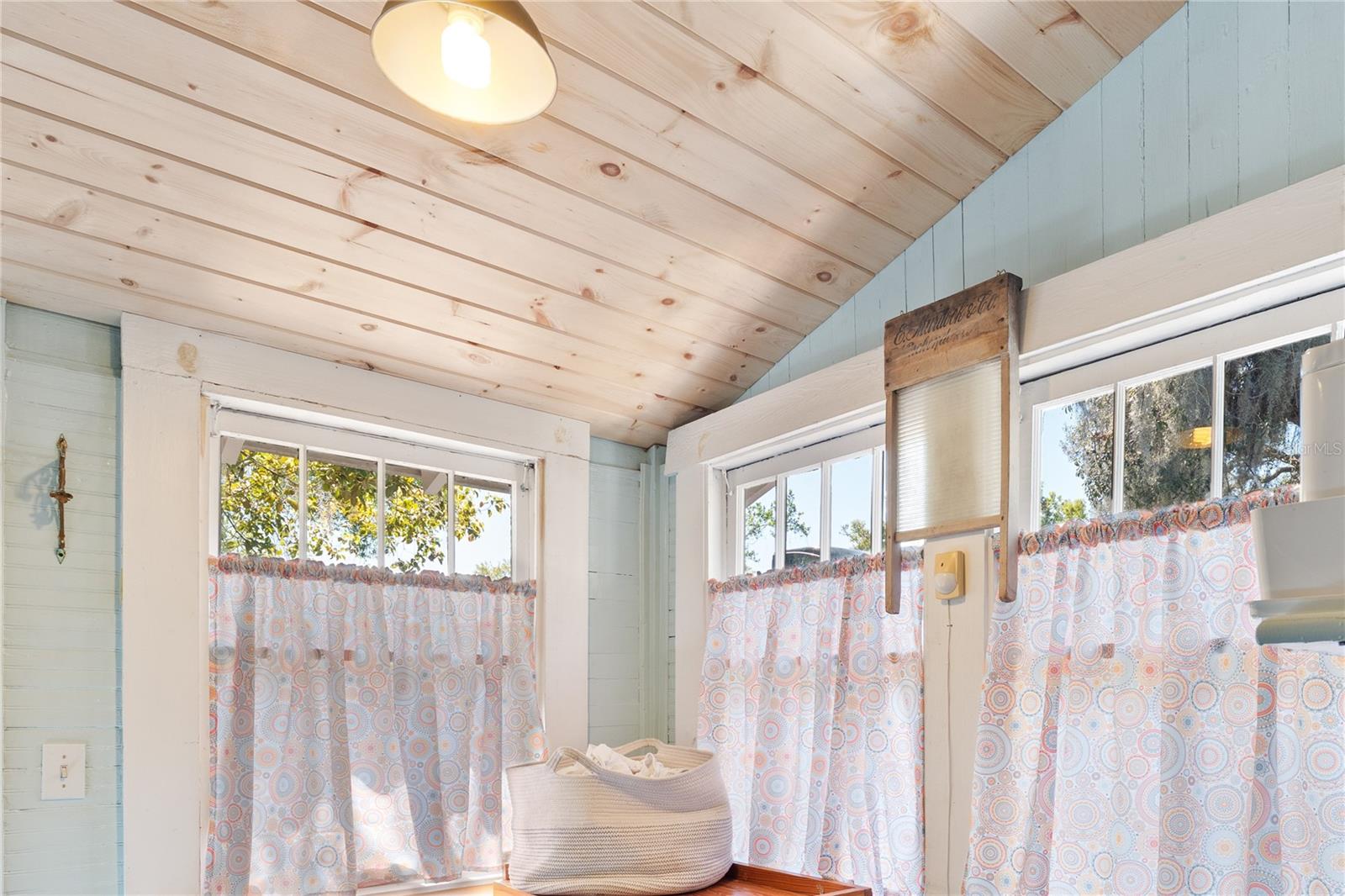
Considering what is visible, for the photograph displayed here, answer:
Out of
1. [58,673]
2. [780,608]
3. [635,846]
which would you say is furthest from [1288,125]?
[58,673]

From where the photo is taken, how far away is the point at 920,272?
8.59ft

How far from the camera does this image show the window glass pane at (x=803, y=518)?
113 inches

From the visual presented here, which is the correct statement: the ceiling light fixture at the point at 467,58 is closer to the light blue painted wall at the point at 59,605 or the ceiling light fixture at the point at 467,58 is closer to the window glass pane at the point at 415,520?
the light blue painted wall at the point at 59,605

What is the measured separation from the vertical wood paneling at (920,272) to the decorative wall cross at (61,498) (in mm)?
2071

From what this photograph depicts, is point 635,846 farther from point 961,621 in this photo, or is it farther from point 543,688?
point 961,621

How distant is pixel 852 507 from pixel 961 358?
0.61 meters

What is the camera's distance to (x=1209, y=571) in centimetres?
186

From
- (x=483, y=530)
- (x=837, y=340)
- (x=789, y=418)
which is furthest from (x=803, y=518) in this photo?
(x=483, y=530)

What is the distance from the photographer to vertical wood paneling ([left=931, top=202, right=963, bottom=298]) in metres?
2.52

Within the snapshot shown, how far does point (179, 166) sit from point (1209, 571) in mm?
2142

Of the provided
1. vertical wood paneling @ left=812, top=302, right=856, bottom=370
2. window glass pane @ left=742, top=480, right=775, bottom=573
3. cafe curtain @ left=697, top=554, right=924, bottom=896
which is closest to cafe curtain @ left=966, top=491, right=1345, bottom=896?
cafe curtain @ left=697, top=554, right=924, bottom=896

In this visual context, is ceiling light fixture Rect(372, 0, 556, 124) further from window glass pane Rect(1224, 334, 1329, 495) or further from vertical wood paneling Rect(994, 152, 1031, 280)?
window glass pane Rect(1224, 334, 1329, 495)

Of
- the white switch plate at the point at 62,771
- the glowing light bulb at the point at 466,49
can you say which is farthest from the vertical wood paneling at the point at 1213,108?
the white switch plate at the point at 62,771

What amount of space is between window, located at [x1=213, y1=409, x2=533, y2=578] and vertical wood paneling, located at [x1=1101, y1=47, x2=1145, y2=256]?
1805 millimetres
